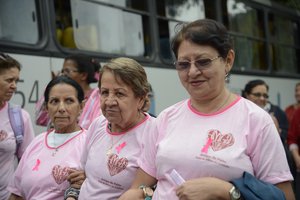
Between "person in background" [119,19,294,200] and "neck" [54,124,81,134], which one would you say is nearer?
"person in background" [119,19,294,200]

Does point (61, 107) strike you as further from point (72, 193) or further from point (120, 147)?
point (120, 147)

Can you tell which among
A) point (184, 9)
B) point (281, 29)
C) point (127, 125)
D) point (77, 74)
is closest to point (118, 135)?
point (127, 125)

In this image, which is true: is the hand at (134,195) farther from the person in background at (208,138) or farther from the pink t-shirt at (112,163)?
the pink t-shirt at (112,163)

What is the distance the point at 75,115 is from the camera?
3336mm

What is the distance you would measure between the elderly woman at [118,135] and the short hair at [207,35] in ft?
1.67

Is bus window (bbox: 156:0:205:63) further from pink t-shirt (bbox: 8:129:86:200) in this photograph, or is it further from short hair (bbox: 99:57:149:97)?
short hair (bbox: 99:57:149:97)

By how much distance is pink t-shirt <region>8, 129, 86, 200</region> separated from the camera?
303 centimetres

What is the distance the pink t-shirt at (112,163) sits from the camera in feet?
8.55

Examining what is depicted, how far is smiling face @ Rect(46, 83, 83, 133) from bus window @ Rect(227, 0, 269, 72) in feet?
16.6

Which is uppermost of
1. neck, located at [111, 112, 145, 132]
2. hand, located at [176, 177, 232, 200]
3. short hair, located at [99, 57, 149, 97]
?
short hair, located at [99, 57, 149, 97]

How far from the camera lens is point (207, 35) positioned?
Result: 2.19 m

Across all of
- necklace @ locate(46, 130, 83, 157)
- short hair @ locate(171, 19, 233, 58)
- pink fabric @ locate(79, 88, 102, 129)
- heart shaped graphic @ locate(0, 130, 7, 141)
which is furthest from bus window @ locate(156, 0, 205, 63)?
short hair @ locate(171, 19, 233, 58)

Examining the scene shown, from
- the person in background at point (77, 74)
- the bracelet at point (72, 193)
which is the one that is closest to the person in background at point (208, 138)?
the bracelet at point (72, 193)

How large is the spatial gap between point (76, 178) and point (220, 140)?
1075 millimetres
